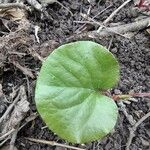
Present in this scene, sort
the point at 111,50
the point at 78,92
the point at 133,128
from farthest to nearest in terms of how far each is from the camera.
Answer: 1. the point at 111,50
2. the point at 133,128
3. the point at 78,92

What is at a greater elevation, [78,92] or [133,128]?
[78,92]

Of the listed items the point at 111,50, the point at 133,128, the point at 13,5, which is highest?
the point at 13,5

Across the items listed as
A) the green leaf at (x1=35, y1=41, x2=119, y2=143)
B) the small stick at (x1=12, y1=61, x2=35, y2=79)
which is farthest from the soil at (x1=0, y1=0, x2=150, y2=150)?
the green leaf at (x1=35, y1=41, x2=119, y2=143)

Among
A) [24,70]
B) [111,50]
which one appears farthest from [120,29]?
[24,70]

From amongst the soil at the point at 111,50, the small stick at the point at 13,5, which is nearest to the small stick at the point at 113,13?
the soil at the point at 111,50

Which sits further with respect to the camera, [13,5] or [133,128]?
[13,5]

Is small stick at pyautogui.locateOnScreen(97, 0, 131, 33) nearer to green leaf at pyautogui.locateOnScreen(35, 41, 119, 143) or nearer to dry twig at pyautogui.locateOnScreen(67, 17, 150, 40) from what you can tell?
dry twig at pyautogui.locateOnScreen(67, 17, 150, 40)

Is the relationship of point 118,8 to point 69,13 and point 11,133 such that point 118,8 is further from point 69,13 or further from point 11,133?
point 11,133

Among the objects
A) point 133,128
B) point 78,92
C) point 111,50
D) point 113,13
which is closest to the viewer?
point 78,92

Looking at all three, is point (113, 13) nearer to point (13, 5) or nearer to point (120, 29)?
point (120, 29)
